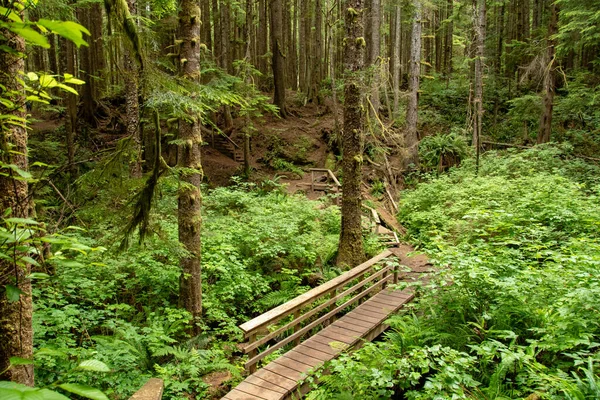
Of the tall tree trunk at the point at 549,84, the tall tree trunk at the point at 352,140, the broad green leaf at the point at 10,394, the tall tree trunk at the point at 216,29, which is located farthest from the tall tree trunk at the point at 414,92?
the broad green leaf at the point at 10,394

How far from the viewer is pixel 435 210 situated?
13.0m

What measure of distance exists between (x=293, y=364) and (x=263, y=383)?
2.22 feet

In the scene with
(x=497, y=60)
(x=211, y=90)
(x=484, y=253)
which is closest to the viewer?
(x=211, y=90)

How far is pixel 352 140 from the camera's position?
9664 millimetres

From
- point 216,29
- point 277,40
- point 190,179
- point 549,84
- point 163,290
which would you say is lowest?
point 163,290

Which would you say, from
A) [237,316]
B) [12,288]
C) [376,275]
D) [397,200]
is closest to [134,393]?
[237,316]

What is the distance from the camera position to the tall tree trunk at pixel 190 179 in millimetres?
6883

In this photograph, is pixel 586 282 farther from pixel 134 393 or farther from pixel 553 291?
pixel 134 393

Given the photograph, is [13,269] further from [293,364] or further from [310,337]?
[310,337]

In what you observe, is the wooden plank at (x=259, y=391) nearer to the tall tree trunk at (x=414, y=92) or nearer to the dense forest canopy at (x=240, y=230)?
the dense forest canopy at (x=240, y=230)

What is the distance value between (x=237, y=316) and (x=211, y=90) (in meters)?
5.08

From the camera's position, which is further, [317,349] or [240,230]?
[240,230]

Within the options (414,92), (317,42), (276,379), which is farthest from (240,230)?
(317,42)

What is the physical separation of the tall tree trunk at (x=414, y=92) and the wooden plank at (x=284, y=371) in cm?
1366
